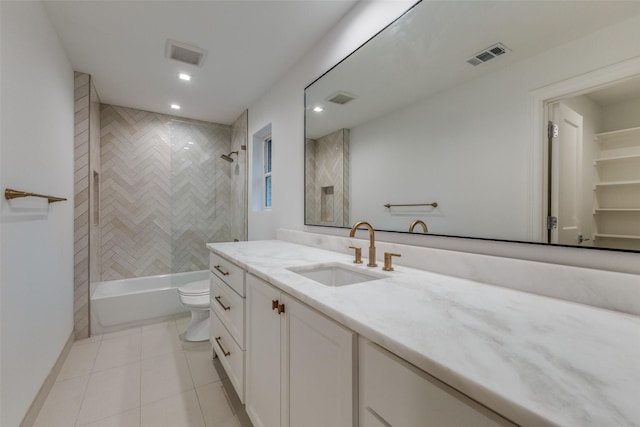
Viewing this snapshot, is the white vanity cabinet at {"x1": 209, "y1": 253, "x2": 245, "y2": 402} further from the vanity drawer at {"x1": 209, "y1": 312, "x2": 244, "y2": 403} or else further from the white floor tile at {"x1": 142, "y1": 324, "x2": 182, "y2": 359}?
the white floor tile at {"x1": 142, "y1": 324, "x2": 182, "y2": 359}

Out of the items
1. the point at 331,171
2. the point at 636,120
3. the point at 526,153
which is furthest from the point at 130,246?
the point at 636,120

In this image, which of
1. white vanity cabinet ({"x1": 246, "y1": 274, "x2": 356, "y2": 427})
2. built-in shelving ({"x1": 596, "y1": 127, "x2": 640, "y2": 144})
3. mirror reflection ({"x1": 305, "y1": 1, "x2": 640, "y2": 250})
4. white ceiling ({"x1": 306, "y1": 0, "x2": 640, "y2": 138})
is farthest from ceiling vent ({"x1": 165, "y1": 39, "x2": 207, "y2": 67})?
built-in shelving ({"x1": 596, "y1": 127, "x2": 640, "y2": 144})

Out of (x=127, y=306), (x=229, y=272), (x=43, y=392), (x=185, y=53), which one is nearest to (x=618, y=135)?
(x=229, y=272)

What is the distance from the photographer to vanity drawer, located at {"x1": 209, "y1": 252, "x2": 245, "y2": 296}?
1416 millimetres

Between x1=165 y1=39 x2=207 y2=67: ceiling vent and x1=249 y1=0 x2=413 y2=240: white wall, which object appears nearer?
x1=249 y1=0 x2=413 y2=240: white wall

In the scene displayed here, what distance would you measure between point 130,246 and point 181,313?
119cm

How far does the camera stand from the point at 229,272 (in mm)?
1589

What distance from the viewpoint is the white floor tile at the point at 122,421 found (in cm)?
146

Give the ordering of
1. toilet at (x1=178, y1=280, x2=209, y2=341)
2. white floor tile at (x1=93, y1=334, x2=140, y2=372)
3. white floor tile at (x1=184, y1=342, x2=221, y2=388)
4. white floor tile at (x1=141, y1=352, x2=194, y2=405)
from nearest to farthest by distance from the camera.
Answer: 1. white floor tile at (x1=141, y1=352, x2=194, y2=405)
2. white floor tile at (x1=184, y1=342, x2=221, y2=388)
3. white floor tile at (x1=93, y1=334, x2=140, y2=372)
4. toilet at (x1=178, y1=280, x2=209, y2=341)

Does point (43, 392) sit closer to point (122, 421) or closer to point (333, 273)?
point (122, 421)

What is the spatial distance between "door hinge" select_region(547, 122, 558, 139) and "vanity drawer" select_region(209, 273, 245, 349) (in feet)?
4.73

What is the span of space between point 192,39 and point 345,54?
3.89ft

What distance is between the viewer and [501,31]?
1016 millimetres

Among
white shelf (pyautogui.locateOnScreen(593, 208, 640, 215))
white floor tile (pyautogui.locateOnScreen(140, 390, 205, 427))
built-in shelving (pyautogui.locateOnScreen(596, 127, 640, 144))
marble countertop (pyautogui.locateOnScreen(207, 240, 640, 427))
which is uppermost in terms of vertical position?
built-in shelving (pyautogui.locateOnScreen(596, 127, 640, 144))
